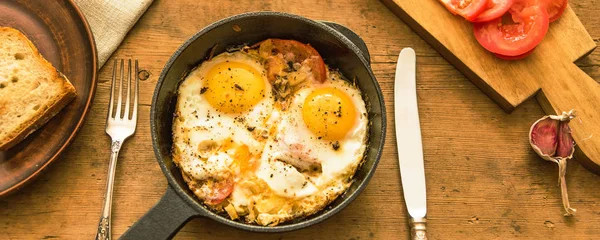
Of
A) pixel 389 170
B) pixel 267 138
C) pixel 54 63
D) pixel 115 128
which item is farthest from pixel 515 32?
pixel 54 63

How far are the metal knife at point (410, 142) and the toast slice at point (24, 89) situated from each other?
145 cm

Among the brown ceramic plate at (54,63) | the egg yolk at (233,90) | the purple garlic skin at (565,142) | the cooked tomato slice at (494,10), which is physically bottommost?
the purple garlic skin at (565,142)

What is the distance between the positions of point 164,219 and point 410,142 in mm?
1153

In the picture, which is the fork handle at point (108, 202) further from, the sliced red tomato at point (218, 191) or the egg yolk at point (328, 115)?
the egg yolk at point (328, 115)

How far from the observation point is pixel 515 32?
2.61 meters

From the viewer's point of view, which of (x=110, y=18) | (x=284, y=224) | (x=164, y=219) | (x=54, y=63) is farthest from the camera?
(x=110, y=18)

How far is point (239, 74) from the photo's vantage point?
7.78 ft

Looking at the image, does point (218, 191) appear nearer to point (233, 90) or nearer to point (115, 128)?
point (233, 90)

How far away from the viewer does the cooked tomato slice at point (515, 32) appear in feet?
8.40

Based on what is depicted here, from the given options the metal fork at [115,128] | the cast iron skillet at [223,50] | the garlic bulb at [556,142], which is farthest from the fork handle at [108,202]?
the garlic bulb at [556,142]

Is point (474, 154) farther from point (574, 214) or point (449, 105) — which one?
point (574, 214)

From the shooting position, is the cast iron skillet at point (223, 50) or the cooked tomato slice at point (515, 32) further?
the cooked tomato slice at point (515, 32)

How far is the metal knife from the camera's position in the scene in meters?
2.51

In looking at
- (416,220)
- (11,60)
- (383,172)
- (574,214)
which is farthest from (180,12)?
(574,214)
